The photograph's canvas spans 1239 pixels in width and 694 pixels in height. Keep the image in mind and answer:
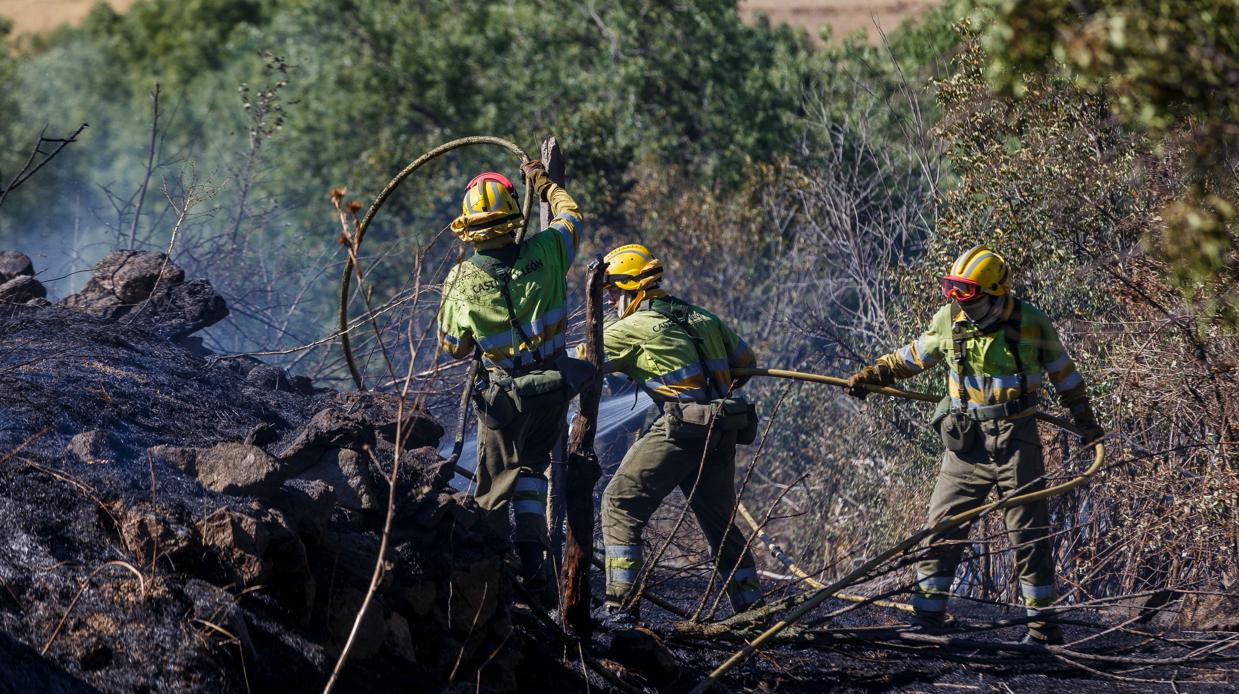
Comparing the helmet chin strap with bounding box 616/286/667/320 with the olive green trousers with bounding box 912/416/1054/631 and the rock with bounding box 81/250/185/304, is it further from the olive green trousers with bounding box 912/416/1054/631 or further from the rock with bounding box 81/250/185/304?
the rock with bounding box 81/250/185/304

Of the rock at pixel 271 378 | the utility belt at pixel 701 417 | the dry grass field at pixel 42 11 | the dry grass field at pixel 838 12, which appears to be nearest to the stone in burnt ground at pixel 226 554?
the utility belt at pixel 701 417

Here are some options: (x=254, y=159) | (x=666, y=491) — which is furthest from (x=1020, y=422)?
(x=254, y=159)

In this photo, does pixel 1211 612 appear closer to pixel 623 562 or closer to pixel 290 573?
pixel 623 562

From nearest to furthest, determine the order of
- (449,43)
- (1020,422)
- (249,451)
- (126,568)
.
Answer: (126,568)
(249,451)
(1020,422)
(449,43)

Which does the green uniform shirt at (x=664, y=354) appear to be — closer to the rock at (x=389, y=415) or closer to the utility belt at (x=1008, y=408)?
the rock at (x=389, y=415)

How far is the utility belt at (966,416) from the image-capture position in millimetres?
6777

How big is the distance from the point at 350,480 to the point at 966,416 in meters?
3.01

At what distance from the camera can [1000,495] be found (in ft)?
22.6

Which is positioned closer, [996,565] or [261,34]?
[996,565]

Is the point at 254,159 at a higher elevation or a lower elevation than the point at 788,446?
higher

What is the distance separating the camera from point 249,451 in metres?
5.52

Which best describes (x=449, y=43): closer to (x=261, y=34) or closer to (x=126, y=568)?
(x=261, y=34)

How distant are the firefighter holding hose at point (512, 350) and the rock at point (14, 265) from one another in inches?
149

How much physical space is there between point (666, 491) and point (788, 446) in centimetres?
471
